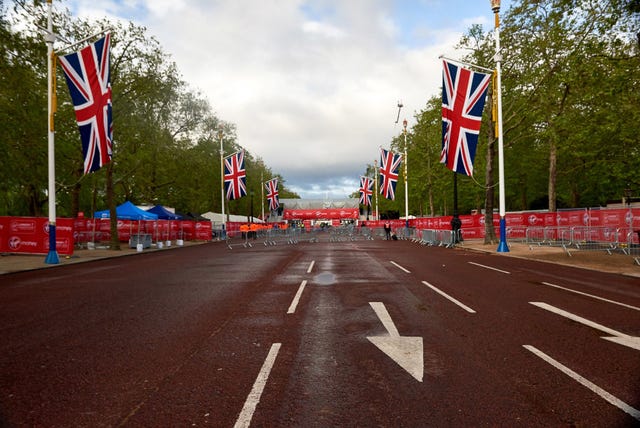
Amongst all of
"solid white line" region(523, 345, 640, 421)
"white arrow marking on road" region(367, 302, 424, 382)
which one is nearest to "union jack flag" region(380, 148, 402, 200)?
"white arrow marking on road" region(367, 302, 424, 382)

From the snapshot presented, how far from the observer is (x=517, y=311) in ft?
24.7

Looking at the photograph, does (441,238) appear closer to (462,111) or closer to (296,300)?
(462,111)

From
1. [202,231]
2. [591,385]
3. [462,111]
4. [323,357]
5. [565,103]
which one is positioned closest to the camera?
[591,385]


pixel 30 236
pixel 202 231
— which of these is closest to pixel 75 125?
pixel 30 236

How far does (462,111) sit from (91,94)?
1742 cm

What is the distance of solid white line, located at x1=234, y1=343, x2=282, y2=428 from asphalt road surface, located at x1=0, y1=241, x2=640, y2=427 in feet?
0.09

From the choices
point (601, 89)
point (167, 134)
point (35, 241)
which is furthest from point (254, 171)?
point (601, 89)

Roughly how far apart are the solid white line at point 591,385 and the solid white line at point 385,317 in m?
1.82

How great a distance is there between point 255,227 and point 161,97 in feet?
79.7

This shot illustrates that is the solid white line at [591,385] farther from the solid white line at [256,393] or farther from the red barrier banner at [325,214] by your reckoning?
the red barrier banner at [325,214]

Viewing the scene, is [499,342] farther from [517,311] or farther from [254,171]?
[254,171]

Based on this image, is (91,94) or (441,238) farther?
(441,238)

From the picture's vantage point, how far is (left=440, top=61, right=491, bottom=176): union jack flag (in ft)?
66.4

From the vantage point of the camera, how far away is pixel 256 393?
392cm
